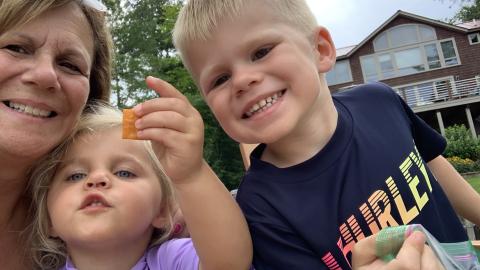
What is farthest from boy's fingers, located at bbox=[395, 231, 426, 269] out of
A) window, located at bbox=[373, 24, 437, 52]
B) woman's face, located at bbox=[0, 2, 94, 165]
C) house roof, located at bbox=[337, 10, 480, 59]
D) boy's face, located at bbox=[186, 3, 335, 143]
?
window, located at bbox=[373, 24, 437, 52]

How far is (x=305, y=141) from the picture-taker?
1857 millimetres

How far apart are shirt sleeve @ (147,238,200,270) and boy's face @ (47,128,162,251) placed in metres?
0.11

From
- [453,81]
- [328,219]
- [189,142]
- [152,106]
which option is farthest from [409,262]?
[453,81]

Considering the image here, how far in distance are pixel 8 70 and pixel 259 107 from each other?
1.15 metres

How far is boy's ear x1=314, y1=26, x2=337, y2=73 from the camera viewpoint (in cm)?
196

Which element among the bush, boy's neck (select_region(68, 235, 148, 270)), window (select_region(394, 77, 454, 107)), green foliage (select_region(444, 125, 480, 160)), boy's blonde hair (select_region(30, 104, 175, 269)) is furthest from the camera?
window (select_region(394, 77, 454, 107))

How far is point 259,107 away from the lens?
1659 mm

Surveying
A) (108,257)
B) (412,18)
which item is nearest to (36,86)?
(108,257)

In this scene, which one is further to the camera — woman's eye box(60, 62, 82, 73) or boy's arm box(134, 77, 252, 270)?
woman's eye box(60, 62, 82, 73)

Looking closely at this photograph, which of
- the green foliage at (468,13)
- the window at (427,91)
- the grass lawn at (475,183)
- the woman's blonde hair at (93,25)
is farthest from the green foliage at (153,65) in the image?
the green foliage at (468,13)

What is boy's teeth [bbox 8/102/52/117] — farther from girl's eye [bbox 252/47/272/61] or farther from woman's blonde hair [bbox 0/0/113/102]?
girl's eye [bbox 252/47/272/61]

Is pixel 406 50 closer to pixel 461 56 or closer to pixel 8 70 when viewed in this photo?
pixel 461 56

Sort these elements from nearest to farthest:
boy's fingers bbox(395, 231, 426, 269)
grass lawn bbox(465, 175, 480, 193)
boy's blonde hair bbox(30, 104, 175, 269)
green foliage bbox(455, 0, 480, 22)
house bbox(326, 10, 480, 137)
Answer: boy's fingers bbox(395, 231, 426, 269)
boy's blonde hair bbox(30, 104, 175, 269)
grass lawn bbox(465, 175, 480, 193)
house bbox(326, 10, 480, 137)
green foliage bbox(455, 0, 480, 22)

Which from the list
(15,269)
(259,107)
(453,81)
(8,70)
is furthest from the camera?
(453,81)
